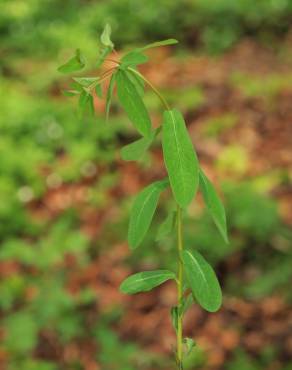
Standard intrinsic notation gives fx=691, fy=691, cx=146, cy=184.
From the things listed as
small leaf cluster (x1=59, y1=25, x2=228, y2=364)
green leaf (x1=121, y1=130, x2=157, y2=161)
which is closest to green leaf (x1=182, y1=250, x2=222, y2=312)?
small leaf cluster (x1=59, y1=25, x2=228, y2=364)

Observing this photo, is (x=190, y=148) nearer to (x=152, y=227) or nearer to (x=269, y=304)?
(x=269, y=304)

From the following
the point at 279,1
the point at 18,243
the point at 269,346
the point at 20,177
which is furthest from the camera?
the point at 279,1

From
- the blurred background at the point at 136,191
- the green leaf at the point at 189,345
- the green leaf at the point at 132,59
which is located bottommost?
the blurred background at the point at 136,191

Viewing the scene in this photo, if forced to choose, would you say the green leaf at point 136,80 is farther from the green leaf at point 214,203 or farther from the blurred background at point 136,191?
the blurred background at point 136,191

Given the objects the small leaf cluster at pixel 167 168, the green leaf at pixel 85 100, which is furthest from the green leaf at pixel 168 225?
the green leaf at pixel 85 100

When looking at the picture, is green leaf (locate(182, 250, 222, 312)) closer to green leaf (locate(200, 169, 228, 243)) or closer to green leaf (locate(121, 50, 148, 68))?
green leaf (locate(200, 169, 228, 243))

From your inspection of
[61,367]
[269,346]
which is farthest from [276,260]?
[61,367]

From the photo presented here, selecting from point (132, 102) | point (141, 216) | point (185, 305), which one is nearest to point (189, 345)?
point (185, 305)
